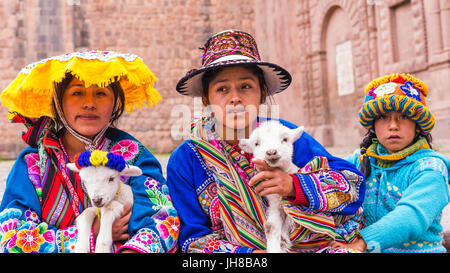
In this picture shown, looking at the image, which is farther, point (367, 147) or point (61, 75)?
point (367, 147)

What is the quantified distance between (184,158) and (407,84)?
1.47m

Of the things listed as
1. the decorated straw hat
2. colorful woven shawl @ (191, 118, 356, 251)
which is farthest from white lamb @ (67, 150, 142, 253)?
the decorated straw hat

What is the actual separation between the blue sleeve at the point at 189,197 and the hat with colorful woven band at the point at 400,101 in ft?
3.82

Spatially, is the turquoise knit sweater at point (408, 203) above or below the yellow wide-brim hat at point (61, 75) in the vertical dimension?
below

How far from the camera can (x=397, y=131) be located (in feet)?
8.63

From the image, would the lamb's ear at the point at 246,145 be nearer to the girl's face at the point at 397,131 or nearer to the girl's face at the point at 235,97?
the girl's face at the point at 235,97

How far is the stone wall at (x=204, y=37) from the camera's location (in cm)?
1161

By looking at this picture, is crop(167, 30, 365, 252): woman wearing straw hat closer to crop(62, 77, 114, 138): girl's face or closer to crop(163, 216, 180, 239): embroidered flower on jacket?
crop(163, 216, 180, 239): embroidered flower on jacket

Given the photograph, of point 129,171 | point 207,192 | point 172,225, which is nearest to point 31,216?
point 129,171

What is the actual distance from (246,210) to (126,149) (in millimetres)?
807

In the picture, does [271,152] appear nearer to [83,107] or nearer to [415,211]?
[415,211]

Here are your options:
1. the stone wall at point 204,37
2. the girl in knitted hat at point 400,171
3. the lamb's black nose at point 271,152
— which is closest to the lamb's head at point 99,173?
the lamb's black nose at point 271,152

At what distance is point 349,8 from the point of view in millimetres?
11406

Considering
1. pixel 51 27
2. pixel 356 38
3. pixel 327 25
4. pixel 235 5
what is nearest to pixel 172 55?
pixel 235 5
